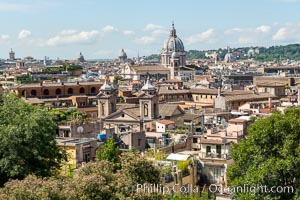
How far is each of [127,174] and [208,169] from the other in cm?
910

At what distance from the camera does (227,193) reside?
85.9ft

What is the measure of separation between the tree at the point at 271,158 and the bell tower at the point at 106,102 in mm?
31135

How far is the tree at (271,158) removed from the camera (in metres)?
19.2

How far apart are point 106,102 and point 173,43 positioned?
9538 cm

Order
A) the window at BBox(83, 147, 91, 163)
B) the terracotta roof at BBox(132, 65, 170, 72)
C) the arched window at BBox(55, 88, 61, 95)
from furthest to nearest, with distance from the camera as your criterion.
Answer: the terracotta roof at BBox(132, 65, 170, 72) < the arched window at BBox(55, 88, 61, 95) < the window at BBox(83, 147, 91, 163)

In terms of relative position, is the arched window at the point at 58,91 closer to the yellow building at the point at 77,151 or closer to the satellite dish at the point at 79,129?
the satellite dish at the point at 79,129

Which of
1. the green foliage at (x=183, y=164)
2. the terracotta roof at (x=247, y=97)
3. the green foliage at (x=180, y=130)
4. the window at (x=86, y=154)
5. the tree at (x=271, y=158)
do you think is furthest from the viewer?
the terracotta roof at (x=247, y=97)

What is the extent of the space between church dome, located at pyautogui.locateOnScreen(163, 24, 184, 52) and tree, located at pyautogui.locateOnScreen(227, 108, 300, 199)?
125057 millimetres

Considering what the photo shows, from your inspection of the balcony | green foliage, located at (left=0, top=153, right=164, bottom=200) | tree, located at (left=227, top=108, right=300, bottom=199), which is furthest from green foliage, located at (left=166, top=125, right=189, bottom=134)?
tree, located at (left=227, top=108, right=300, bottom=199)

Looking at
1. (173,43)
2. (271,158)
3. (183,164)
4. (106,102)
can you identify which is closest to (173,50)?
(173,43)

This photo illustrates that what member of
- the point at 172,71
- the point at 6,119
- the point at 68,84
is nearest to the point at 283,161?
the point at 6,119

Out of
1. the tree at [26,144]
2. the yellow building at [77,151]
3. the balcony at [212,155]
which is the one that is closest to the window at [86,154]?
the yellow building at [77,151]

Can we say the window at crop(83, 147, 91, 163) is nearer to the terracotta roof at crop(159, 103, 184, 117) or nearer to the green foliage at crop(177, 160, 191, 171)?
the green foliage at crop(177, 160, 191, 171)

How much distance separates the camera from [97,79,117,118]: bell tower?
51.7m
